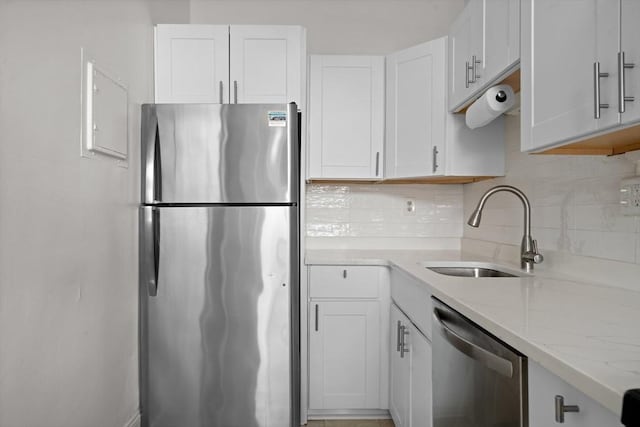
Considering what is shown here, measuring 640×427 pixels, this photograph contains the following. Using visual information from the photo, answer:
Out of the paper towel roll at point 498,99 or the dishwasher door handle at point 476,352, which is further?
the paper towel roll at point 498,99

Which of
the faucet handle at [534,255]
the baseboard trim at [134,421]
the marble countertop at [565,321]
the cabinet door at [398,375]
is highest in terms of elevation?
the faucet handle at [534,255]

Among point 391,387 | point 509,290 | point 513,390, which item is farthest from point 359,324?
point 513,390

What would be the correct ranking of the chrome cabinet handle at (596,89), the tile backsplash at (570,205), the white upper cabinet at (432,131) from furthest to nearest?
the white upper cabinet at (432,131)
the tile backsplash at (570,205)
the chrome cabinet handle at (596,89)

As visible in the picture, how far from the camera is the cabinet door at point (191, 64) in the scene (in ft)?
8.11

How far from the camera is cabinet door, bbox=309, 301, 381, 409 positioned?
2492 millimetres

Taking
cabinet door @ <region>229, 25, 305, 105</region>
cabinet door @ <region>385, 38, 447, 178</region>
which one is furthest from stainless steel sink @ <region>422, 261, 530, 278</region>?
cabinet door @ <region>229, 25, 305, 105</region>

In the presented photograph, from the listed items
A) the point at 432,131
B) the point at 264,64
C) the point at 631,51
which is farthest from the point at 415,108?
the point at 631,51

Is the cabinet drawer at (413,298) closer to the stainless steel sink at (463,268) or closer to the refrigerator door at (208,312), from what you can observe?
the stainless steel sink at (463,268)

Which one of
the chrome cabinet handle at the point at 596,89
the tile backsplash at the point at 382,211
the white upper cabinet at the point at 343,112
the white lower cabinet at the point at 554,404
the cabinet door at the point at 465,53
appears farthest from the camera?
the tile backsplash at the point at 382,211

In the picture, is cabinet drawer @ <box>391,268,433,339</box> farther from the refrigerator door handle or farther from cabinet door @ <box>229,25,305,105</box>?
the refrigerator door handle

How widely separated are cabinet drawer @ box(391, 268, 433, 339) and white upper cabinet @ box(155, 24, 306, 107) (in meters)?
1.23

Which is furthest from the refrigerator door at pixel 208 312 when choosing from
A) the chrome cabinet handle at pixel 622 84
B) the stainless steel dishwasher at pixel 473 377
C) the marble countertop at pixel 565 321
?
the chrome cabinet handle at pixel 622 84

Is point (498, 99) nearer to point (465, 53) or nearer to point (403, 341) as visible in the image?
point (465, 53)

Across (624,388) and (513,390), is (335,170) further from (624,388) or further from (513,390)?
(624,388)
